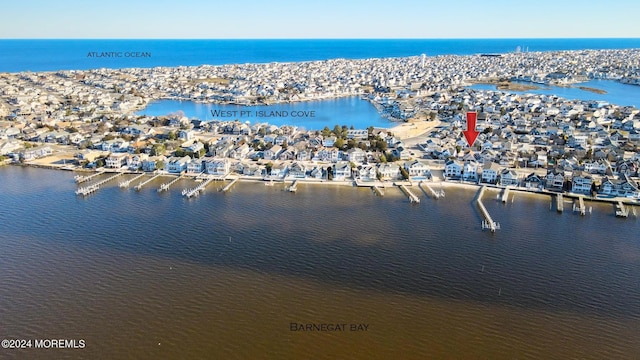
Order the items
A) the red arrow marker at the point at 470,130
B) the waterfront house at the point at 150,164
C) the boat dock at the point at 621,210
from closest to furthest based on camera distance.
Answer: the boat dock at the point at 621,210 → the waterfront house at the point at 150,164 → the red arrow marker at the point at 470,130

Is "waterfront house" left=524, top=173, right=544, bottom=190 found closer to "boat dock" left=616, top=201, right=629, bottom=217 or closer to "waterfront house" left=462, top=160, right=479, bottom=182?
"waterfront house" left=462, top=160, right=479, bottom=182

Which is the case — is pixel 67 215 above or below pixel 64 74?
below

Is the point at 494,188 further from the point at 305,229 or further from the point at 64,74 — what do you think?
the point at 64,74

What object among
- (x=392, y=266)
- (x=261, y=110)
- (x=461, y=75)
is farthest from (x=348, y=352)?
(x=461, y=75)

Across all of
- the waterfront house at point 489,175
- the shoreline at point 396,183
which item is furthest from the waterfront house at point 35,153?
the waterfront house at point 489,175

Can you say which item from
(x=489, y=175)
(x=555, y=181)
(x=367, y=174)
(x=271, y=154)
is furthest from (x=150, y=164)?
(x=555, y=181)

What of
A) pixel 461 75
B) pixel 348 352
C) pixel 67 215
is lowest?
pixel 348 352

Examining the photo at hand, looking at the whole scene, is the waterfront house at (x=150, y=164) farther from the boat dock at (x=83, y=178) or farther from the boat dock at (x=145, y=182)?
the boat dock at (x=83, y=178)
